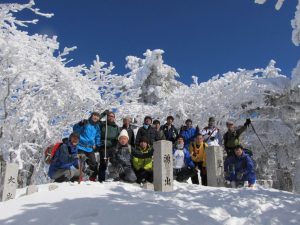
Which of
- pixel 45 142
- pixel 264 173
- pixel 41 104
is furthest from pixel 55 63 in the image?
pixel 264 173

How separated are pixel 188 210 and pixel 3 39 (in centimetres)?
672

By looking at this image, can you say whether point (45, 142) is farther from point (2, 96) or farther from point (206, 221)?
point (206, 221)

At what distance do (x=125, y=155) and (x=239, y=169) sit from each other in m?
2.86

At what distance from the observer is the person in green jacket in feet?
29.6

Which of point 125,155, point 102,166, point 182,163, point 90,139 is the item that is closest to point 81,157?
point 90,139

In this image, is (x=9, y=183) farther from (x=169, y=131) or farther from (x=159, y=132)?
(x=169, y=131)

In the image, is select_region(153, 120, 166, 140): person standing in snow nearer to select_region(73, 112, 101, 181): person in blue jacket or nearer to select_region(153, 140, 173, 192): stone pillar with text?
select_region(73, 112, 101, 181): person in blue jacket

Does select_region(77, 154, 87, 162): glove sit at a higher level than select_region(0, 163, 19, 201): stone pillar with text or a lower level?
higher

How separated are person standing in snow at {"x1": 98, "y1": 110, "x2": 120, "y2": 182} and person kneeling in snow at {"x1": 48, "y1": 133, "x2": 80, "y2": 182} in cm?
81

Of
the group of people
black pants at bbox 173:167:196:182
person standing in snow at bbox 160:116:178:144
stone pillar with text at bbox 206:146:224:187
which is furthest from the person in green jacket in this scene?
person standing in snow at bbox 160:116:178:144

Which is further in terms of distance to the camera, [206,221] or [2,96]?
[2,96]

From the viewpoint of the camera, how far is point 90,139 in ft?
30.3

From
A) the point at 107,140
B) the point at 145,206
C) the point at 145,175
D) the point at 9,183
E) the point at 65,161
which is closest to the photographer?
the point at 145,206

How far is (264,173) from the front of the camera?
2094cm
